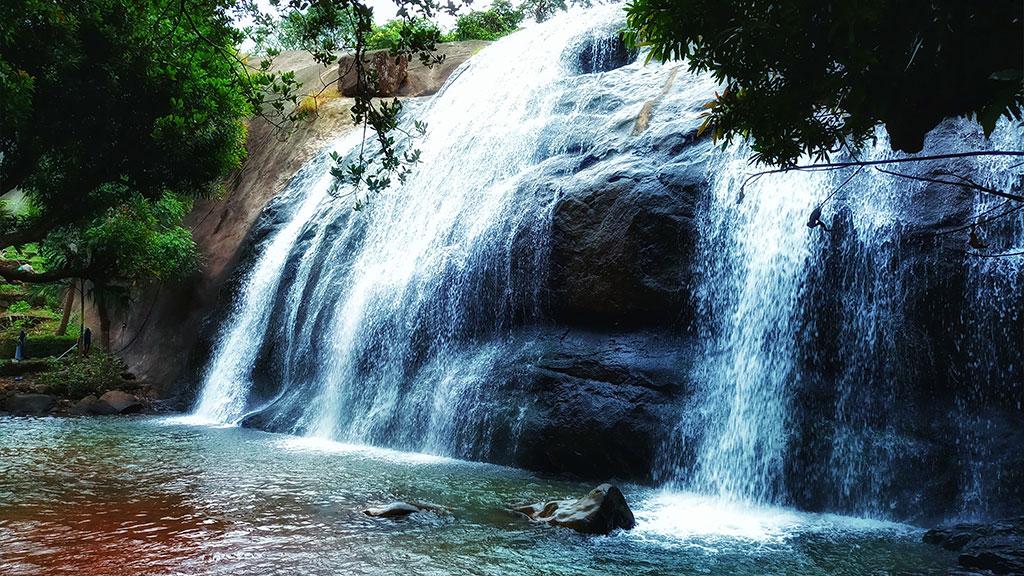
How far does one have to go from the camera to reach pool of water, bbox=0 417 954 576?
6.11m

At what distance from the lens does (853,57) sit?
3.81 metres

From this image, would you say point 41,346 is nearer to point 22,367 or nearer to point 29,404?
point 22,367

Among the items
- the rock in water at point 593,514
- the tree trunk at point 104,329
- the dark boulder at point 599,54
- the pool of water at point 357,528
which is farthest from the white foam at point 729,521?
the tree trunk at point 104,329

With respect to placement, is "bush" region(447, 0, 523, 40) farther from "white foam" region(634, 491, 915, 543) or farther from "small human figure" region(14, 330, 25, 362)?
"white foam" region(634, 491, 915, 543)

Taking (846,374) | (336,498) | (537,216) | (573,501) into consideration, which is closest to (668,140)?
(537,216)

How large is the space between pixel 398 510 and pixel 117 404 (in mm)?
13068

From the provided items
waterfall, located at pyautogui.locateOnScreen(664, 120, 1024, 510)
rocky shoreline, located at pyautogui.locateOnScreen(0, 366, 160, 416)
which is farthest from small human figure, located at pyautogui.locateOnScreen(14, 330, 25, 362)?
waterfall, located at pyautogui.locateOnScreen(664, 120, 1024, 510)

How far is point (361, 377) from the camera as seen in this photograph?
1412cm

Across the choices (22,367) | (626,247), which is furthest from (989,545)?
(22,367)

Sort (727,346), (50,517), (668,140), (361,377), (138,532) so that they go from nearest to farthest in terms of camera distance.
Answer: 1. (138,532)
2. (50,517)
3. (727,346)
4. (668,140)
5. (361,377)

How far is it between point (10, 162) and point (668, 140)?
8652 millimetres

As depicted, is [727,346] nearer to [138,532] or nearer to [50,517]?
[138,532]

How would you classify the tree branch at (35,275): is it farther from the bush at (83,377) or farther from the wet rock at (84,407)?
the bush at (83,377)

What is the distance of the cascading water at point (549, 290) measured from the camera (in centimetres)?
903
